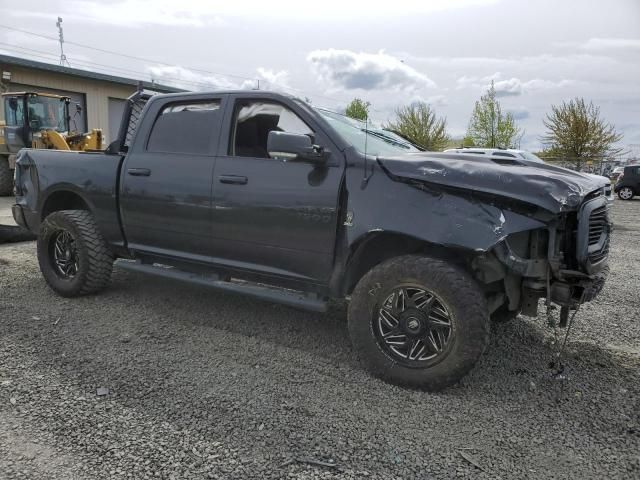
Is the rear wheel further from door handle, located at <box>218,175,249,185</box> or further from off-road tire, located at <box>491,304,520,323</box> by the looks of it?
door handle, located at <box>218,175,249,185</box>

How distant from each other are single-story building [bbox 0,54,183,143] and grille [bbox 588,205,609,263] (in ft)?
59.8

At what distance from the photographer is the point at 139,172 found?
4.50m

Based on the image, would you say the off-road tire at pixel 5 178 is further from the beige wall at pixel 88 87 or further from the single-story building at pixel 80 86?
the beige wall at pixel 88 87

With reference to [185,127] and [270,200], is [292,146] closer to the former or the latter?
[270,200]

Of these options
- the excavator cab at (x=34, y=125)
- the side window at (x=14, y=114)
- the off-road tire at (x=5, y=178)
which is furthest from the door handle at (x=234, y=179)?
the off-road tire at (x=5, y=178)

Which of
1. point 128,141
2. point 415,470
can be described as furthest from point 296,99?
point 415,470

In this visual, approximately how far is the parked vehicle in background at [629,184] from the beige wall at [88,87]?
→ 22.2 m

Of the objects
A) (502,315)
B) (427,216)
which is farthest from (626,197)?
(427,216)

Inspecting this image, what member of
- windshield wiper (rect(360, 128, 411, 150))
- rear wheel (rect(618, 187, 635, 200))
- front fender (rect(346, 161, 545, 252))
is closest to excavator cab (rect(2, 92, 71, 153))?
windshield wiper (rect(360, 128, 411, 150))

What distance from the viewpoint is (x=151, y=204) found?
443 centimetres

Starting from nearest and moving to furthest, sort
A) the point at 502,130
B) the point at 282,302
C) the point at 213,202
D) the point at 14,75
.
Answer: the point at 282,302
the point at 213,202
the point at 14,75
the point at 502,130

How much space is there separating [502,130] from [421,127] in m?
6.39

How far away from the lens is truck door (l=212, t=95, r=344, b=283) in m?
3.62

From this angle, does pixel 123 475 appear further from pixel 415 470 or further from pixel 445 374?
pixel 445 374
